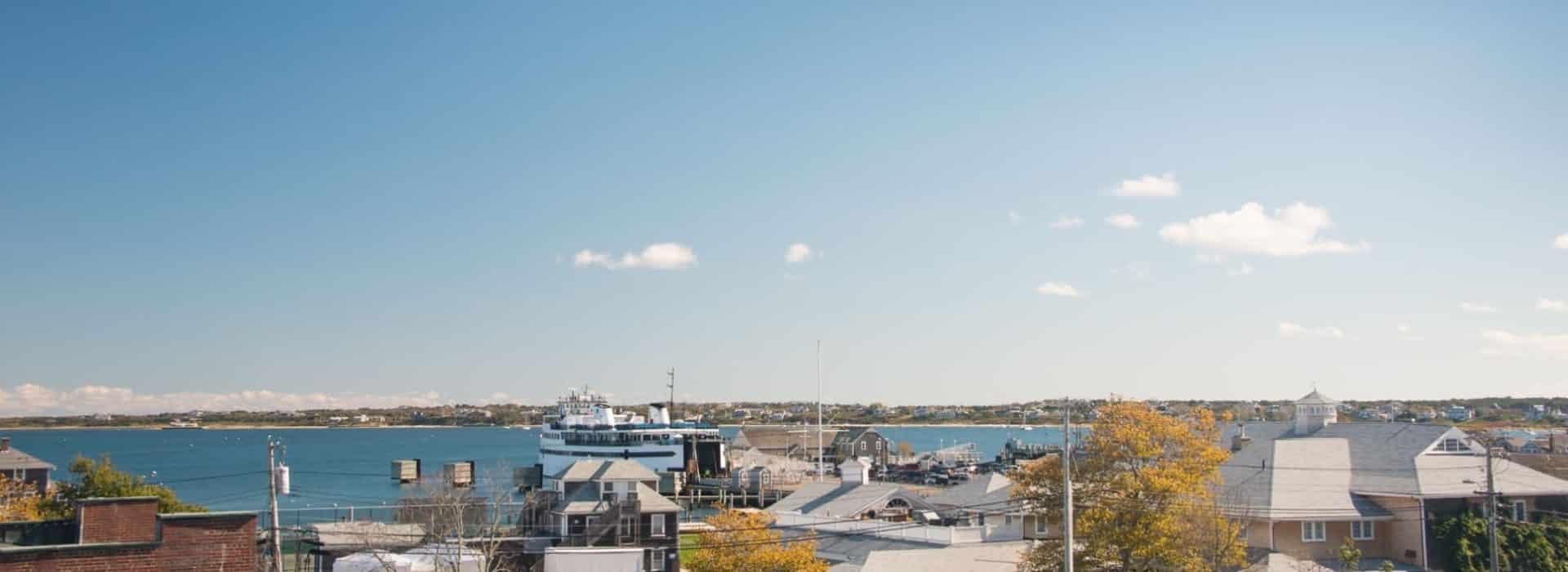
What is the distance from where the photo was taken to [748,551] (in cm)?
4244

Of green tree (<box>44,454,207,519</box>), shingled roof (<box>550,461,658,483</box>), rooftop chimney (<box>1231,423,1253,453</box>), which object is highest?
rooftop chimney (<box>1231,423,1253,453</box>)

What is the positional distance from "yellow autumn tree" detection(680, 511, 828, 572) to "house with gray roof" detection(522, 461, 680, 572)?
7.27 meters

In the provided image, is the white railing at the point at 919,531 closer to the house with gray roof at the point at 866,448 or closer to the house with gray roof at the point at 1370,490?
the house with gray roof at the point at 1370,490

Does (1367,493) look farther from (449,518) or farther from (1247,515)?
(449,518)

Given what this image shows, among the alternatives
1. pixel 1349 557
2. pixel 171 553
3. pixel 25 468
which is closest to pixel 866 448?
pixel 25 468

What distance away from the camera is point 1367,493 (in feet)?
157

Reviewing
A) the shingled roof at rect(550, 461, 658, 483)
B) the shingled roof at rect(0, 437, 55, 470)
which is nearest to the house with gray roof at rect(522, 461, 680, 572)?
the shingled roof at rect(550, 461, 658, 483)

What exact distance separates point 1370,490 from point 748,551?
2617 centimetres

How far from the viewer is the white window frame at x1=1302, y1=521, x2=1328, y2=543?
45.7 meters

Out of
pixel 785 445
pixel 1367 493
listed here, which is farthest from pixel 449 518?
pixel 785 445

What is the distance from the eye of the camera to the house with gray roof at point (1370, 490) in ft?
149

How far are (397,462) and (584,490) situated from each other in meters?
126

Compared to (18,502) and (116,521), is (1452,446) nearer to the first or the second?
(116,521)

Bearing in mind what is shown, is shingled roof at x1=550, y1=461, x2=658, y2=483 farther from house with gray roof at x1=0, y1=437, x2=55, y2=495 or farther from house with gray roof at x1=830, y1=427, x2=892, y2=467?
house with gray roof at x1=830, y1=427, x2=892, y2=467
